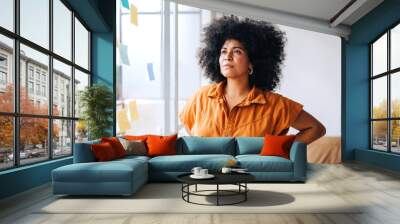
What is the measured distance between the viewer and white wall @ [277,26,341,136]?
8516 mm

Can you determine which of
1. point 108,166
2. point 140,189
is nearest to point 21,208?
point 108,166

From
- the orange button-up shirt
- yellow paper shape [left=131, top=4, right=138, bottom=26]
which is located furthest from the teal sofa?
yellow paper shape [left=131, top=4, right=138, bottom=26]

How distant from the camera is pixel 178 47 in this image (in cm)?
867

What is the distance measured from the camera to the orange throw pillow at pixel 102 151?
5605 mm

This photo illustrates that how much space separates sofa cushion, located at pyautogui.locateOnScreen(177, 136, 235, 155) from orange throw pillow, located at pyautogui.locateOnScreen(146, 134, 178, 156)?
0.62ft

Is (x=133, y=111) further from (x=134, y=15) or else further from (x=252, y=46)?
(x=252, y=46)

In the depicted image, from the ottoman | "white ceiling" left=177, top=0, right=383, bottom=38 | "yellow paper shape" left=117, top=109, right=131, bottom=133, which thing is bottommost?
the ottoman

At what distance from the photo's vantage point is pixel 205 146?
22.6ft

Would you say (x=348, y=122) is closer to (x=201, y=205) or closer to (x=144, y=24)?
(x=144, y=24)

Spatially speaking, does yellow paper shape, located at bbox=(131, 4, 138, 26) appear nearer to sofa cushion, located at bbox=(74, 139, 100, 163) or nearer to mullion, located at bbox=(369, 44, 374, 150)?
sofa cushion, located at bbox=(74, 139, 100, 163)

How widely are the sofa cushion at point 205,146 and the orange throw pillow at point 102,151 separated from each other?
146 centimetres

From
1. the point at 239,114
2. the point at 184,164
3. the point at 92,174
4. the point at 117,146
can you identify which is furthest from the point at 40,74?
the point at 239,114

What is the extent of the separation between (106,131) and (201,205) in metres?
4.41

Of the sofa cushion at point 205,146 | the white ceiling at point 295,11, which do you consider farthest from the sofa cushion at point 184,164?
the white ceiling at point 295,11
